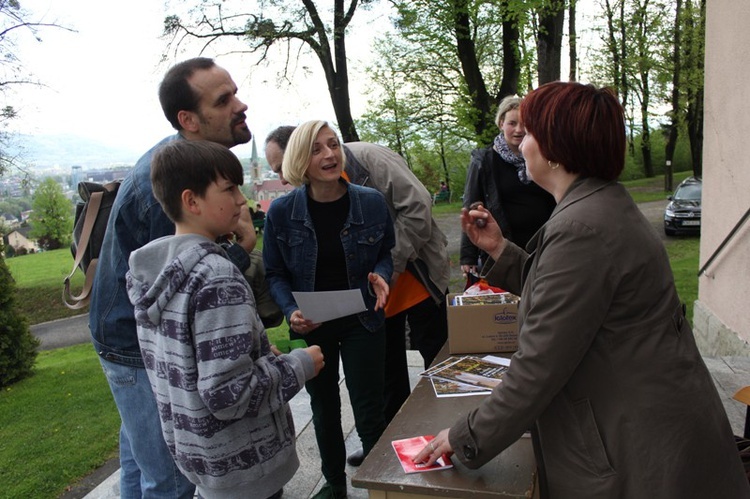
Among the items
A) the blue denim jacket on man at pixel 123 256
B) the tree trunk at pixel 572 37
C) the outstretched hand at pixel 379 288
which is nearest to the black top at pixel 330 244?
the outstretched hand at pixel 379 288

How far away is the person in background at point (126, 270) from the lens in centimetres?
193

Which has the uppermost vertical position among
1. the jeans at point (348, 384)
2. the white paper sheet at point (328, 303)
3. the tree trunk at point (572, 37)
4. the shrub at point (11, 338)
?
the tree trunk at point (572, 37)

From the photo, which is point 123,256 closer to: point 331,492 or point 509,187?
point 331,492

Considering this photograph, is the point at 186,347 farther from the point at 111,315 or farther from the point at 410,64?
the point at 410,64

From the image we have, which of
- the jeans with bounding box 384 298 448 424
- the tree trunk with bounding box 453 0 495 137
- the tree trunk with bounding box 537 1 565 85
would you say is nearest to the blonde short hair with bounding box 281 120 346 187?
the jeans with bounding box 384 298 448 424

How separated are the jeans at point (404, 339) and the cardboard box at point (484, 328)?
0.74 meters

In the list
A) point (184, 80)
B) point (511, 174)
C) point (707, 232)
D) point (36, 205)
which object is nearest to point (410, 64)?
point (707, 232)

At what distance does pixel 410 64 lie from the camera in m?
18.5

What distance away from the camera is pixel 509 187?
3.74 metres

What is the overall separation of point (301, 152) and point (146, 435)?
1.37 m

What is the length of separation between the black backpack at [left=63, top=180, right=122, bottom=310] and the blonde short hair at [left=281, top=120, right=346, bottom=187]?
79cm

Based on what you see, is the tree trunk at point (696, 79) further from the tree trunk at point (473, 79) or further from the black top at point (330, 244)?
the black top at point (330, 244)

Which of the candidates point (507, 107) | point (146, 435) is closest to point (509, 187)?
point (507, 107)

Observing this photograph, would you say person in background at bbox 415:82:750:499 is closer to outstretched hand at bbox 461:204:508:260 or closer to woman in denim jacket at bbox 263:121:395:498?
outstretched hand at bbox 461:204:508:260
